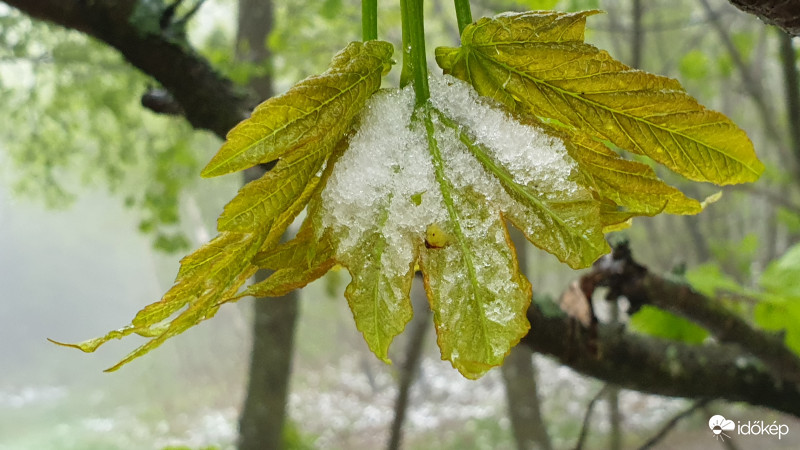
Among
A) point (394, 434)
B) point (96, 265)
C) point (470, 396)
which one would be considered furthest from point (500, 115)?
point (96, 265)

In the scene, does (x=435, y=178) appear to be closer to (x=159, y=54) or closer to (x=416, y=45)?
(x=416, y=45)

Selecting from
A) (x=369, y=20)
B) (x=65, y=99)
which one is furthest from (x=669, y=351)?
(x=65, y=99)

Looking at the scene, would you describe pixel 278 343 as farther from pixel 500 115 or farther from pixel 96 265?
pixel 96 265

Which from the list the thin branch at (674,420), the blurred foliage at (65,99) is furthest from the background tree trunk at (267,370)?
the thin branch at (674,420)

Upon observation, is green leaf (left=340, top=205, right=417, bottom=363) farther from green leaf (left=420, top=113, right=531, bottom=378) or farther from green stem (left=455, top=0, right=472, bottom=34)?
green stem (left=455, top=0, right=472, bottom=34)

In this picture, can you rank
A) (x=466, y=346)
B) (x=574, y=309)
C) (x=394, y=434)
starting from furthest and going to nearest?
(x=394, y=434), (x=574, y=309), (x=466, y=346)

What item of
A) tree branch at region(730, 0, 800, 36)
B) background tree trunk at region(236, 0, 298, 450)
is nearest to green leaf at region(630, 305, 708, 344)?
tree branch at region(730, 0, 800, 36)
